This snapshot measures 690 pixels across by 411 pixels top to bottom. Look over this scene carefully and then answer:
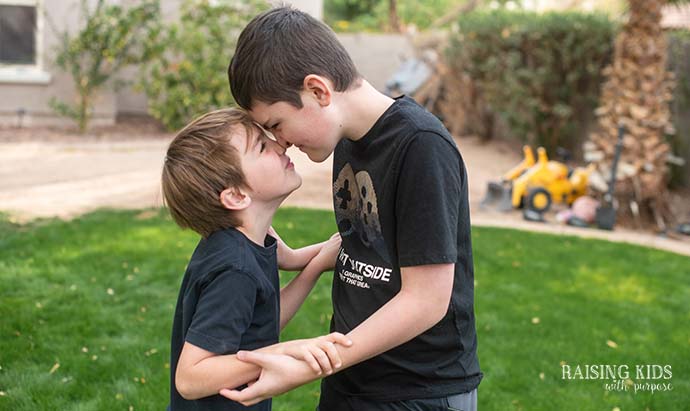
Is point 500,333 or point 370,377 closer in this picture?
point 370,377

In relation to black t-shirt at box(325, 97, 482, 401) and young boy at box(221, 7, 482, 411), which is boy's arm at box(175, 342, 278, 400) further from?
black t-shirt at box(325, 97, 482, 401)

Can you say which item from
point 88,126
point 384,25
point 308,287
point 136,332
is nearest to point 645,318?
point 136,332

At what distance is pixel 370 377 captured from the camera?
2.01 m

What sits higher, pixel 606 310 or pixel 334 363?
pixel 334 363

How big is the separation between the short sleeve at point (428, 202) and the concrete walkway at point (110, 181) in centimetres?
553

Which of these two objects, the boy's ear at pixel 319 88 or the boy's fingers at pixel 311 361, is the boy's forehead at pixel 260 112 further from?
the boy's fingers at pixel 311 361

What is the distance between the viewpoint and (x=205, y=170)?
1.93m

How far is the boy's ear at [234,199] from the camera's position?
1.93m

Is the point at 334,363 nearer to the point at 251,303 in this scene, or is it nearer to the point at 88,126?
the point at 251,303

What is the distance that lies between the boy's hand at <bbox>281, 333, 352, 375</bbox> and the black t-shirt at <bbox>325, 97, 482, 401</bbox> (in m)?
0.11

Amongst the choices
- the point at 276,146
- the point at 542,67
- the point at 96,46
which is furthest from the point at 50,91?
the point at 276,146

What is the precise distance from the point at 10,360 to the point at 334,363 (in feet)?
9.16

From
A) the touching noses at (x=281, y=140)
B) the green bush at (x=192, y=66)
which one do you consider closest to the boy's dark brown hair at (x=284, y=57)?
the touching noses at (x=281, y=140)

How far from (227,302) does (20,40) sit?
1196 centimetres
